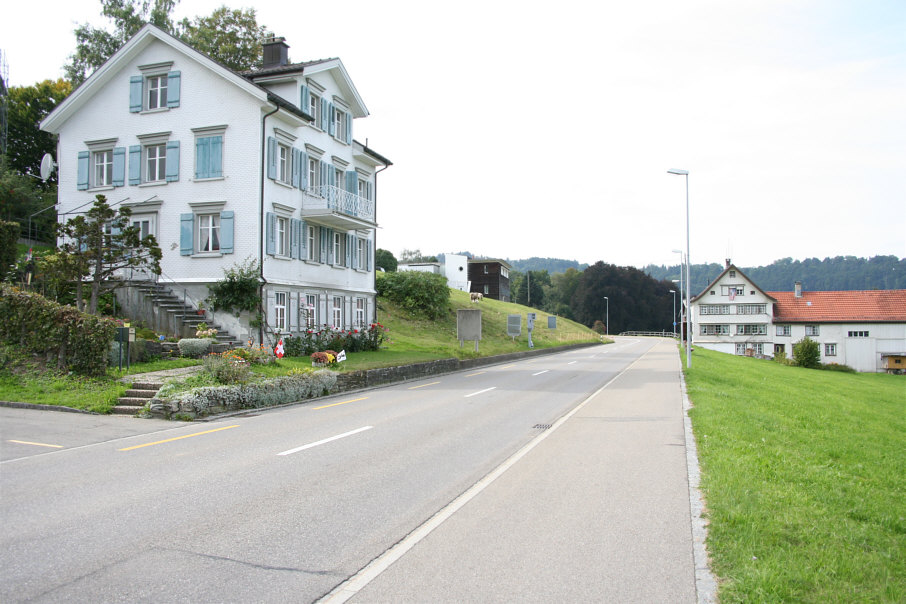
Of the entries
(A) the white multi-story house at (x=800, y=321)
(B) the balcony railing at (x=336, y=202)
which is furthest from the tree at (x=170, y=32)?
(A) the white multi-story house at (x=800, y=321)

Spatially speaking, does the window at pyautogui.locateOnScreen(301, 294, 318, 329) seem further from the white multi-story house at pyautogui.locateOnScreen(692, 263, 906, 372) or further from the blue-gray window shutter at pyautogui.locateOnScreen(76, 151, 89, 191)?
the white multi-story house at pyautogui.locateOnScreen(692, 263, 906, 372)

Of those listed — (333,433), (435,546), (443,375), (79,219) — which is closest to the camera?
(435,546)

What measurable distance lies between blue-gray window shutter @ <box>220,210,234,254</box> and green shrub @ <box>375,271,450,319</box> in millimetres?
23089

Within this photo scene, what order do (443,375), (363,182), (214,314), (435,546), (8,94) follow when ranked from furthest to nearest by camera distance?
(8,94) → (363,182) → (443,375) → (214,314) → (435,546)

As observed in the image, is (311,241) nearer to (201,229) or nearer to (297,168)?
(297,168)

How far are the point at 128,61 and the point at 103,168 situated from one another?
177 inches

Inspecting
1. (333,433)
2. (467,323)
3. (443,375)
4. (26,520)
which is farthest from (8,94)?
(26,520)

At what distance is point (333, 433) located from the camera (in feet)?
36.2

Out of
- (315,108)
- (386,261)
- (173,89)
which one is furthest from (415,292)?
(386,261)

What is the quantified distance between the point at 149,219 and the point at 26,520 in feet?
70.8

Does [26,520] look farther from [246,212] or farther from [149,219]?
[149,219]

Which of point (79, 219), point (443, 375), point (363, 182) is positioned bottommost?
point (443, 375)

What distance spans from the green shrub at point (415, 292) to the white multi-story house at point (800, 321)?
145 feet

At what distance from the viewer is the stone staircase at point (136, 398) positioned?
13.5 m
